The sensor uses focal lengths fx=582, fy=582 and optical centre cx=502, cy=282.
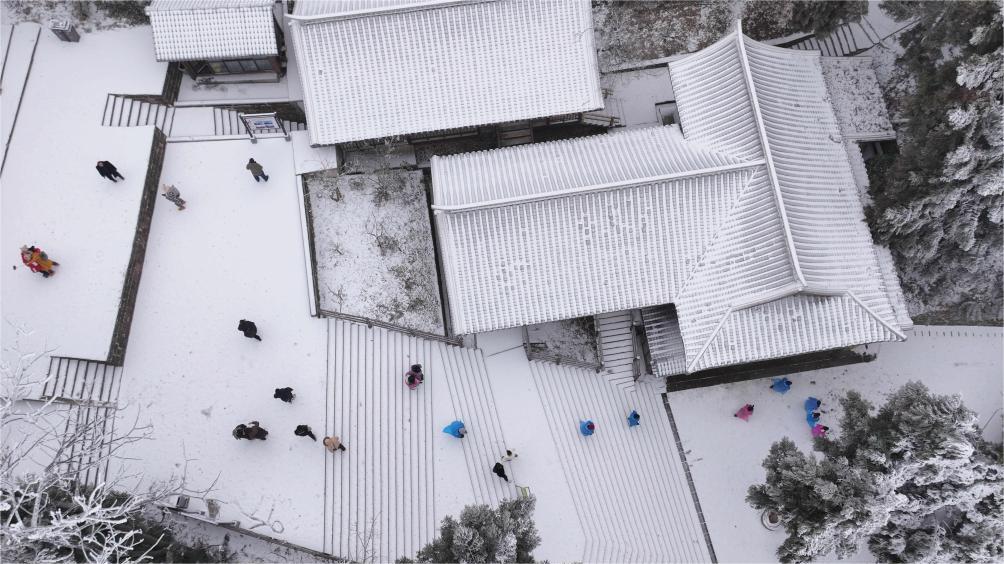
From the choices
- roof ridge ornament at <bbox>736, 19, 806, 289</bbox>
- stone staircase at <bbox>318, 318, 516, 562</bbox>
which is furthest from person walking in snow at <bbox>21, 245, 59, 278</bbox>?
roof ridge ornament at <bbox>736, 19, 806, 289</bbox>

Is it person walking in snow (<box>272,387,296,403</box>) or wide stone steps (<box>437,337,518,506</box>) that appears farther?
wide stone steps (<box>437,337,518,506</box>)

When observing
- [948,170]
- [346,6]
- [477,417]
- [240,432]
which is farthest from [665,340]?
[346,6]

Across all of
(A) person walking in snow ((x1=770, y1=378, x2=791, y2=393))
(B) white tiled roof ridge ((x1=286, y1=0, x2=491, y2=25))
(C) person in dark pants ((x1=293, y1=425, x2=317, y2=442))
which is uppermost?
(B) white tiled roof ridge ((x1=286, y1=0, x2=491, y2=25))

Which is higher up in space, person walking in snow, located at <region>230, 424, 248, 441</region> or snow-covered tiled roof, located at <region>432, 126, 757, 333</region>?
snow-covered tiled roof, located at <region>432, 126, 757, 333</region>

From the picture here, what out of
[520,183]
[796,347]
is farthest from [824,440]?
[520,183]

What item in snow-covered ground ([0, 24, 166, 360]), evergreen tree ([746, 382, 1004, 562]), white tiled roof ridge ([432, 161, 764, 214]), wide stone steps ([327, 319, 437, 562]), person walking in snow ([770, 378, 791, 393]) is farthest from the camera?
person walking in snow ([770, 378, 791, 393])

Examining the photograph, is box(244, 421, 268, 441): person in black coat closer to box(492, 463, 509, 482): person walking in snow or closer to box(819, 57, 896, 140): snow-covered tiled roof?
box(492, 463, 509, 482): person walking in snow

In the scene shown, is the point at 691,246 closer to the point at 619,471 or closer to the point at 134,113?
the point at 619,471
